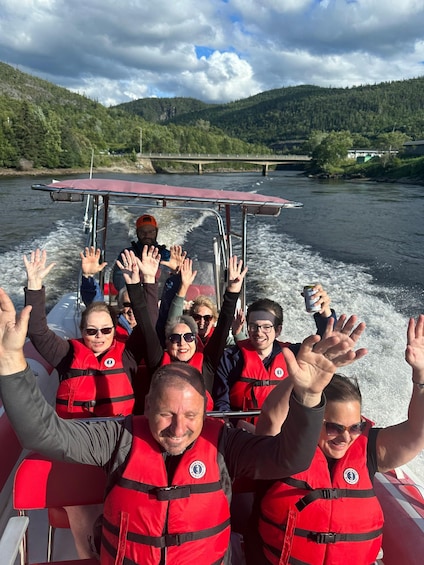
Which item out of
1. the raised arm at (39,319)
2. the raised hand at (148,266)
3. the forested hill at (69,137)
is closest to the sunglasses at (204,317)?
the raised hand at (148,266)

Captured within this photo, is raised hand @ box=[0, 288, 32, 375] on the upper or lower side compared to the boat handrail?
upper

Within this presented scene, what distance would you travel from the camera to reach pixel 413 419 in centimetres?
146

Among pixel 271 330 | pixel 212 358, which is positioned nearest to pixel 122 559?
pixel 212 358

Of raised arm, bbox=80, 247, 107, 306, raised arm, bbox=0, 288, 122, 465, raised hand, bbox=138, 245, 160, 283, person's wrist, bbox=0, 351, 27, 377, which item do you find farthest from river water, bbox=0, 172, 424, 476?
person's wrist, bbox=0, 351, 27, 377

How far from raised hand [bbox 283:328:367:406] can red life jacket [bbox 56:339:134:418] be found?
1.20 meters

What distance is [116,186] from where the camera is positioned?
3.29 meters

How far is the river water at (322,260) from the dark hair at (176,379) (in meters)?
2.50

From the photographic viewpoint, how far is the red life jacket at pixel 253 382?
2.32m

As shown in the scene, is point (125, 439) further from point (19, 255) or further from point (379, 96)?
point (379, 96)

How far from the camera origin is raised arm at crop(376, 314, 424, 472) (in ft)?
4.76

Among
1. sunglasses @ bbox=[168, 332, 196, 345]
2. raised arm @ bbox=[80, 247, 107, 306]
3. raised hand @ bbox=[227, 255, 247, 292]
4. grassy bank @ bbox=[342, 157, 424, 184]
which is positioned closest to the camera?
sunglasses @ bbox=[168, 332, 196, 345]

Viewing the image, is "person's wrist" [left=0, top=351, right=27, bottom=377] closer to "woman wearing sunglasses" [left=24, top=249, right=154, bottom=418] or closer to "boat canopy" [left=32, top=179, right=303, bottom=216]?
"woman wearing sunglasses" [left=24, top=249, right=154, bottom=418]

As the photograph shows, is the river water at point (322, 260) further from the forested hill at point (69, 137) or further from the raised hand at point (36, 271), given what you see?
the forested hill at point (69, 137)

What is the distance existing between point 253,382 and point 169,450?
983 mm
